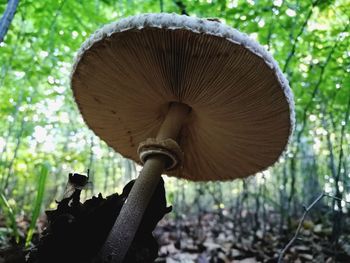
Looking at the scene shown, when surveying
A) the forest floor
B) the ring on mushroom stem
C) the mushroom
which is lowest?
the forest floor

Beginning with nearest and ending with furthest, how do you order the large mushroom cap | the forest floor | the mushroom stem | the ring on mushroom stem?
the large mushroom cap → the mushroom stem → the ring on mushroom stem → the forest floor

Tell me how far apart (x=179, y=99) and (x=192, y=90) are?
23 cm

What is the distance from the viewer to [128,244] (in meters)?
2.12

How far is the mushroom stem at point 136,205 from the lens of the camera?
2070mm

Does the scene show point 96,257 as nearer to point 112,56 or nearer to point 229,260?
point 112,56

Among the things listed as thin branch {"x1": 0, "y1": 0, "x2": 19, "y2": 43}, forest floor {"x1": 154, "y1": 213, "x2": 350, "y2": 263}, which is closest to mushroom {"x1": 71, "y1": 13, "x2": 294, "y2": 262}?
thin branch {"x1": 0, "y1": 0, "x2": 19, "y2": 43}

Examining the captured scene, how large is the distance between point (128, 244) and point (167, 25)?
1325mm

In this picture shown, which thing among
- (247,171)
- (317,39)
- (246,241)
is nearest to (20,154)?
(246,241)

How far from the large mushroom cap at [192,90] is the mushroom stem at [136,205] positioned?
322 mm

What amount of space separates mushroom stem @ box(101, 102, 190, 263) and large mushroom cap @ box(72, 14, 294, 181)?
322 millimetres

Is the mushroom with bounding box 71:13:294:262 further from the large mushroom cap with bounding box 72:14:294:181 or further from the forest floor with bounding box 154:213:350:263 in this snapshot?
the forest floor with bounding box 154:213:350:263

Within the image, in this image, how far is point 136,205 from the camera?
2238mm

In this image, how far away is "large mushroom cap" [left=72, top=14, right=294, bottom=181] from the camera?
1877 mm

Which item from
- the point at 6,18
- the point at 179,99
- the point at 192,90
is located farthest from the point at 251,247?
the point at 6,18
